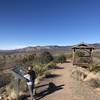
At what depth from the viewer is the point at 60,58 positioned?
40.9 m

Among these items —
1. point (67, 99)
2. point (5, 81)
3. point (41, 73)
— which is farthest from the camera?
point (5, 81)

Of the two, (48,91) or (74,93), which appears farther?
(48,91)

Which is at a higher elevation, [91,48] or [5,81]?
[91,48]

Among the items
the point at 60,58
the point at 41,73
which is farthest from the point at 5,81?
the point at 60,58

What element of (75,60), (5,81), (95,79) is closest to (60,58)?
(75,60)

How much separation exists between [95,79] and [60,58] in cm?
2312

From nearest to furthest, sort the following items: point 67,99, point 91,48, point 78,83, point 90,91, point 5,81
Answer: point 67,99, point 90,91, point 78,83, point 5,81, point 91,48

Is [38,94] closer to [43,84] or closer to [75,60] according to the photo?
[43,84]

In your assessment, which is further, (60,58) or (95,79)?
(60,58)

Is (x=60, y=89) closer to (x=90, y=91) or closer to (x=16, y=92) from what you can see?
(x=90, y=91)

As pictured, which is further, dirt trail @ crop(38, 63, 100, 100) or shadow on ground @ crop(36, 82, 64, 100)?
shadow on ground @ crop(36, 82, 64, 100)

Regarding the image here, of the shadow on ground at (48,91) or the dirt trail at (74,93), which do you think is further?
the shadow on ground at (48,91)

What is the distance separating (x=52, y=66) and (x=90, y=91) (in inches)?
564

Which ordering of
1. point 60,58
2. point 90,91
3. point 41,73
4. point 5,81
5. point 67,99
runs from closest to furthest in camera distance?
point 67,99 → point 90,91 → point 41,73 → point 5,81 → point 60,58
